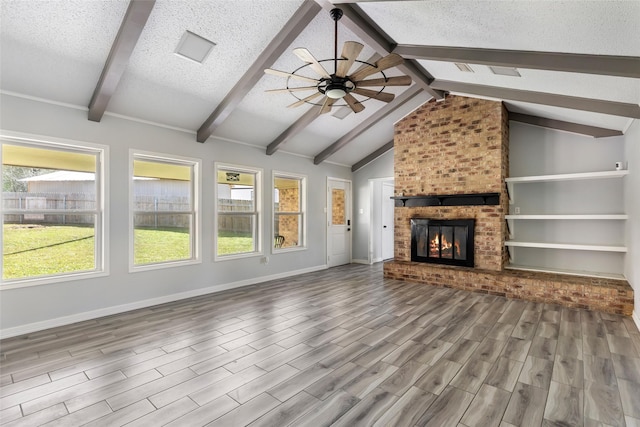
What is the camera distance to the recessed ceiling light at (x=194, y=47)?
332 centimetres

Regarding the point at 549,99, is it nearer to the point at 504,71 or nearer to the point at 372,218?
the point at 504,71

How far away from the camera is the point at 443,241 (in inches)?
230

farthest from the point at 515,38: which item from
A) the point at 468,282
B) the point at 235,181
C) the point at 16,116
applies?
the point at 16,116

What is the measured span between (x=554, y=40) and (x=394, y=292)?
3.77 meters

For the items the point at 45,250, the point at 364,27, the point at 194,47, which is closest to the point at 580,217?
the point at 364,27

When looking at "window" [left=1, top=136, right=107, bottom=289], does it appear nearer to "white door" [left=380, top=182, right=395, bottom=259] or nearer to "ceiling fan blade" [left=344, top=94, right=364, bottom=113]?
"ceiling fan blade" [left=344, top=94, right=364, bottom=113]

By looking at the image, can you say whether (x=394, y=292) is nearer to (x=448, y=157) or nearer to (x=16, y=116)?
(x=448, y=157)

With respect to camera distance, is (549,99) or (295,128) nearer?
(549,99)

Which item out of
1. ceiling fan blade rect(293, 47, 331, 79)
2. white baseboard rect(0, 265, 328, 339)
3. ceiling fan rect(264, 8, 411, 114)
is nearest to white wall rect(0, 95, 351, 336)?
white baseboard rect(0, 265, 328, 339)

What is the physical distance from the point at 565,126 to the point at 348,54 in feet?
14.7

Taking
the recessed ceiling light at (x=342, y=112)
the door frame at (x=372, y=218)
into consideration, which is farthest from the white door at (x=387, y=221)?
the recessed ceiling light at (x=342, y=112)

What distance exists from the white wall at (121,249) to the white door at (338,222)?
5.55 feet

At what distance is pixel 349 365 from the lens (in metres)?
2.72

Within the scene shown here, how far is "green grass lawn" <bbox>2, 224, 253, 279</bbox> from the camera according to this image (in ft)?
11.6
